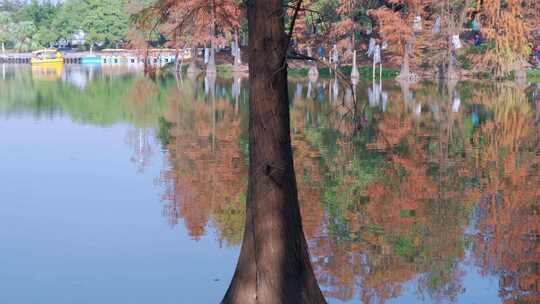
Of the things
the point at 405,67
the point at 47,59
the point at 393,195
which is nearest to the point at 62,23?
the point at 47,59

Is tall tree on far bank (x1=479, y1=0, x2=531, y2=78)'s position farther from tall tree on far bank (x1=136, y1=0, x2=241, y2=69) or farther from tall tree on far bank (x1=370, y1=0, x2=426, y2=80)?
tall tree on far bank (x1=136, y1=0, x2=241, y2=69)

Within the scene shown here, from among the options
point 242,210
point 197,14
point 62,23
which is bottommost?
point 242,210

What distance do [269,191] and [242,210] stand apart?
216 inches

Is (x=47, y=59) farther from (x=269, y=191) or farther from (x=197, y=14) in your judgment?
(x=269, y=191)

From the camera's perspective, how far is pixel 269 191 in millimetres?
7184

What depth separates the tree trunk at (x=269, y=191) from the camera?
7.09m

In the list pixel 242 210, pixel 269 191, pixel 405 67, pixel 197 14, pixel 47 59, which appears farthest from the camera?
pixel 47 59

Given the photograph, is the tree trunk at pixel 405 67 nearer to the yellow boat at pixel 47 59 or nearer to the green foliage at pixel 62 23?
the yellow boat at pixel 47 59

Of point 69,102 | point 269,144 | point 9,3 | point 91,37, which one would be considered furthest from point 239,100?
point 9,3

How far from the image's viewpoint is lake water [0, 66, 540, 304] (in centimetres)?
909

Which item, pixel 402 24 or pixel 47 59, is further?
pixel 47 59

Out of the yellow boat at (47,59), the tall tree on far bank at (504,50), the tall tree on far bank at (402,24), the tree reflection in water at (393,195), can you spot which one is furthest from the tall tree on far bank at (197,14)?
the yellow boat at (47,59)

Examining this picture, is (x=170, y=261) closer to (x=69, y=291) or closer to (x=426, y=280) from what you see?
(x=69, y=291)

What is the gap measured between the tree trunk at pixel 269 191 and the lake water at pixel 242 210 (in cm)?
63
